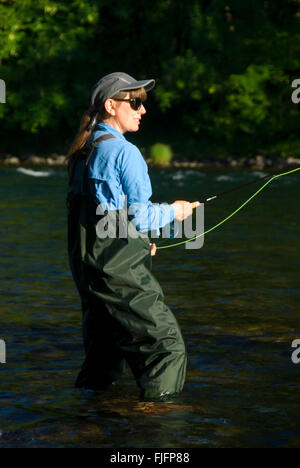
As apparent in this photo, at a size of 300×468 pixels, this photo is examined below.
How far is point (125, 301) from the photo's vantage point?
5824 millimetres

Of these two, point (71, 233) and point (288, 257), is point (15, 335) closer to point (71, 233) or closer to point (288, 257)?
point (71, 233)

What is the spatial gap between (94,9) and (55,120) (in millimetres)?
4852

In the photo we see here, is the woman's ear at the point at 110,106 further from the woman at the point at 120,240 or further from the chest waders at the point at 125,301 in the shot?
the chest waders at the point at 125,301

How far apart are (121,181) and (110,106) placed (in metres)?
0.48

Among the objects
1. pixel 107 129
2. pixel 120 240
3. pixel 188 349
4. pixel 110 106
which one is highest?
pixel 110 106

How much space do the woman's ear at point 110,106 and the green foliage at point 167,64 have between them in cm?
3322

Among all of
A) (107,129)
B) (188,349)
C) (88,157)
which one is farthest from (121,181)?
(188,349)

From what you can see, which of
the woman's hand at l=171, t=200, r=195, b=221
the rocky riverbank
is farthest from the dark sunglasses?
the rocky riverbank

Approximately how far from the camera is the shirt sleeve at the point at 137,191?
18.8 feet

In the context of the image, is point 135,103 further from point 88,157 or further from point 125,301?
point 125,301

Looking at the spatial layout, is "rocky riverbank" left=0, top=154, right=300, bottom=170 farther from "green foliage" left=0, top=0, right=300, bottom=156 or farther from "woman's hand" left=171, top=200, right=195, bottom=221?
"woman's hand" left=171, top=200, right=195, bottom=221

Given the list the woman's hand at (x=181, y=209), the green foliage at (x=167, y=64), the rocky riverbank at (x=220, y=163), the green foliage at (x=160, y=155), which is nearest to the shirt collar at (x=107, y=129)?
the woman's hand at (x=181, y=209)
